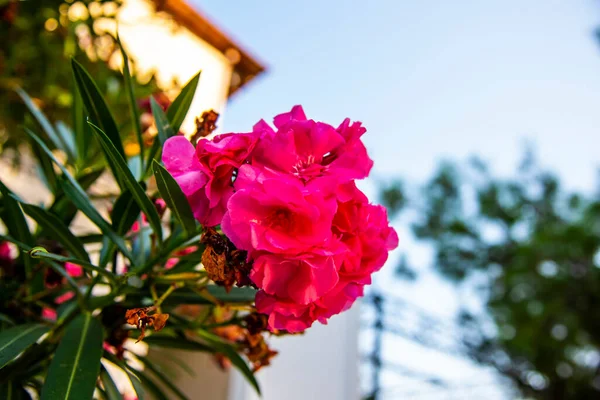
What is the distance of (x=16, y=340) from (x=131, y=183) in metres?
0.27

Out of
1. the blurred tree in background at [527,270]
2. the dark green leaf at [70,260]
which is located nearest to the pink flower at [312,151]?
the dark green leaf at [70,260]

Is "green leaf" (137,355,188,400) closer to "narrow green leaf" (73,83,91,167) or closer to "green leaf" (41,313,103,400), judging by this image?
"green leaf" (41,313,103,400)

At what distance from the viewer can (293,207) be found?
0.56m

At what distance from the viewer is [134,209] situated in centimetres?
80

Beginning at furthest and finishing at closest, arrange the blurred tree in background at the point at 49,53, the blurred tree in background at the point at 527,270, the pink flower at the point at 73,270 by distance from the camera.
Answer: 1. the blurred tree in background at the point at 527,270
2. the blurred tree in background at the point at 49,53
3. the pink flower at the point at 73,270

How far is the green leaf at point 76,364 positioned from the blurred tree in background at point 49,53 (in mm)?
1040

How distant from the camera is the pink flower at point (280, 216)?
1.82 feet

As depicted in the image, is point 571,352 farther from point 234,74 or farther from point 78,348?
point 78,348

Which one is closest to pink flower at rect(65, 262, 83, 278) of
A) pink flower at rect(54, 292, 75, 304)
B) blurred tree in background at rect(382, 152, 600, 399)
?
pink flower at rect(54, 292, 75, 304)

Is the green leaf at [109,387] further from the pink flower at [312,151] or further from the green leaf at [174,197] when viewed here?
the pink flower at [312,151]

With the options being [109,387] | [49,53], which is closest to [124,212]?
[109,387]

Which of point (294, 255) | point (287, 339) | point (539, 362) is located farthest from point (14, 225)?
point (539, 362)

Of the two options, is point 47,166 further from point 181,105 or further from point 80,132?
point 181,105

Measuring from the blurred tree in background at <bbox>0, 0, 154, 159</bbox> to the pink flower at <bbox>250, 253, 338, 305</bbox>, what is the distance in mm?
1230
